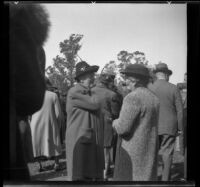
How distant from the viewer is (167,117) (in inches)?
204

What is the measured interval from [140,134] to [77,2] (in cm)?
→ 139

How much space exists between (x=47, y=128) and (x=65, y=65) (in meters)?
0.64

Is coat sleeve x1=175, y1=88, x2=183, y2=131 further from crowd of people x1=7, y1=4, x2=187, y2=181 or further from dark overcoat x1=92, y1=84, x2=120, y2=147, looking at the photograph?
dark overcoat x1=92, y1=84, x2=120, y2=147

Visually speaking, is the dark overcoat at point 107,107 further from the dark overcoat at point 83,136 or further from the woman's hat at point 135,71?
the woman's hat at point 135,71

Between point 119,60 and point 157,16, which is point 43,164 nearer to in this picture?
point 119,60

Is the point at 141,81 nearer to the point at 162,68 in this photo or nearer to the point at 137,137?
the point at 162,68

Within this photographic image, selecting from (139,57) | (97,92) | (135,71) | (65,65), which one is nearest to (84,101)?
(97,92)

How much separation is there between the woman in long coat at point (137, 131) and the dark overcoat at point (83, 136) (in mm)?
191

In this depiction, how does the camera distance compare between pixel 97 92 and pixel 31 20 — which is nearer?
pixel 31 20

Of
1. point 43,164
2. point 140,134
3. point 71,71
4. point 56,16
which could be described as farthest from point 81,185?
point 56,16

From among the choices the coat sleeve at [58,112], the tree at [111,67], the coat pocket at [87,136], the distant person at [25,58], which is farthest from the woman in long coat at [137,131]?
the distant person at [25,58]

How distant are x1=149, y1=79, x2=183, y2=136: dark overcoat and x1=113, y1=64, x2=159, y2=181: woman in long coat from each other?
7 cm

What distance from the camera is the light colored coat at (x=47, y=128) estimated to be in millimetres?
5113
